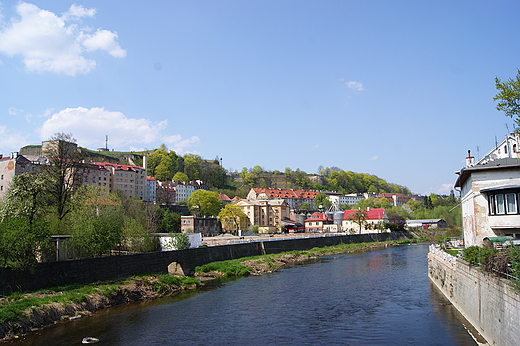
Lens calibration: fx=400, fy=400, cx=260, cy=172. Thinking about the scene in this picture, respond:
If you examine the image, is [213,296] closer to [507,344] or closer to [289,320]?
[289,320]

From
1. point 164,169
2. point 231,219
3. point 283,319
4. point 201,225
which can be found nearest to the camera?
point 283,319

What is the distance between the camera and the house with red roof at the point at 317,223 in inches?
4174

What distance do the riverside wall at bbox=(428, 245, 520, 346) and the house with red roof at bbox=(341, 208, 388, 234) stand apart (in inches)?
2912

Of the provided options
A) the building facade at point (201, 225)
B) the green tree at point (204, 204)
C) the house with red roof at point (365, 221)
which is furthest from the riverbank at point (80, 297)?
the green tree at point (204, 204)

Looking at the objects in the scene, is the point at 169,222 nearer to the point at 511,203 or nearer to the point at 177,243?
the point at 177,243

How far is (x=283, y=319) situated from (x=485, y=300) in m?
9.39

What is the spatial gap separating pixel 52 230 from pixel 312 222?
85.4 metres

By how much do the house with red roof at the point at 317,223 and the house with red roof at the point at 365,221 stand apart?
585cm

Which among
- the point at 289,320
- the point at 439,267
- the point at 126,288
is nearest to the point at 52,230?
the point at 126,288

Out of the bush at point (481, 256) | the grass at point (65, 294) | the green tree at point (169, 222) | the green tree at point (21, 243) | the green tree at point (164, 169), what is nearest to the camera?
the bush at point (481, 256)

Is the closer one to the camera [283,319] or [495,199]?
[283,319]

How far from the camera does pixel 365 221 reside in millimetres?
98438

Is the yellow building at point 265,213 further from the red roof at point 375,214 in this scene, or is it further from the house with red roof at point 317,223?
the red roof at point 375,214

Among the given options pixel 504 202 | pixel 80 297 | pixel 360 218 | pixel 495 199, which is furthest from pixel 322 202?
pixel 80 297
